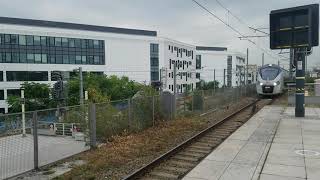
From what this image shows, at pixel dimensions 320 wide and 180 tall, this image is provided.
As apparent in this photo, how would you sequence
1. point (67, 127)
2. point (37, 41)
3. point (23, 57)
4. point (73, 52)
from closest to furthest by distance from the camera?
1. point (67, 127)
2. point (23, 57)
3. point (37, 41)
4. point (73, 52)

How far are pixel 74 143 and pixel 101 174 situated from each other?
291 cm

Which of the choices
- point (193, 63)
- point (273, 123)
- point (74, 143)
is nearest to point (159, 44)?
point (193, 63)

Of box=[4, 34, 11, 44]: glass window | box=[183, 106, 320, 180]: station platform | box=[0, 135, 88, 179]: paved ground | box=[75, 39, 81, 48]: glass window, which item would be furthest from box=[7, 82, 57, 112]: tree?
box=[0, 135, 88, 179]: paved ground

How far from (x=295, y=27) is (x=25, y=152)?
15.8m

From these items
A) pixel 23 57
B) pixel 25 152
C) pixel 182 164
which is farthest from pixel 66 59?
pixel 182 164

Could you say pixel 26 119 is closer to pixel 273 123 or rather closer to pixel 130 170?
pixel 130 170

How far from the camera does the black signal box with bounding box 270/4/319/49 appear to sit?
62.8 ft

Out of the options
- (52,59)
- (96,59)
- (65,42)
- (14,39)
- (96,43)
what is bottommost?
(52,59)

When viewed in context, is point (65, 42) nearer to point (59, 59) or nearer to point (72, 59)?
point (59, 59)

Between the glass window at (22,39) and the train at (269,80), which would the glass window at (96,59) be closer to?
the glass window at (22,39)

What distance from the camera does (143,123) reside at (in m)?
15.4

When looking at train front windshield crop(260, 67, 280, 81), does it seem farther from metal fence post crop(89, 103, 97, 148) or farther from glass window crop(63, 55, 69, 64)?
glass window crop(63, 55, 69, 64)

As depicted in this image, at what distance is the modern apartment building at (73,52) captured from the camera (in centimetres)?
6031

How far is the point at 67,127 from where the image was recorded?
11406 millimetres
